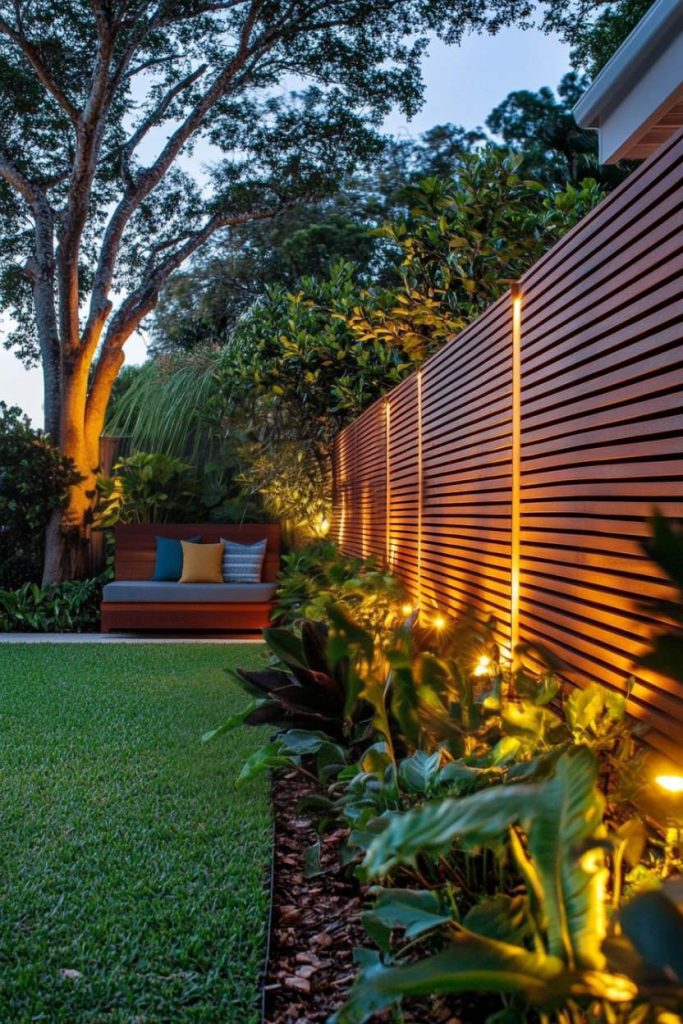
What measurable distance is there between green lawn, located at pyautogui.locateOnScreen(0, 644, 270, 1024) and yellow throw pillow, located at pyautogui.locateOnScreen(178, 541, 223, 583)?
4071 millimetres

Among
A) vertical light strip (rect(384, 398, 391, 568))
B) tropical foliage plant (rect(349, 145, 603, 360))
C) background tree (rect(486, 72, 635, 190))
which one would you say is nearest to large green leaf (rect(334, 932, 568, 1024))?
tropical foliage plant (rect(349, 145, 603, 360))

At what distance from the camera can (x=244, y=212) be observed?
465 inches

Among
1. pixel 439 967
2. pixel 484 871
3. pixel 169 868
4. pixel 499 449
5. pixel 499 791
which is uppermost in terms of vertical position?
pixel 499 449

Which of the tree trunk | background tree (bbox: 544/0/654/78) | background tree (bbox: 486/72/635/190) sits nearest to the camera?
the tree trunk

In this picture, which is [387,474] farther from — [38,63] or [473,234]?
[38,63]

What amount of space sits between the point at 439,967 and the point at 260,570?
8.64m

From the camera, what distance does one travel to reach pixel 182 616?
8.71 meters

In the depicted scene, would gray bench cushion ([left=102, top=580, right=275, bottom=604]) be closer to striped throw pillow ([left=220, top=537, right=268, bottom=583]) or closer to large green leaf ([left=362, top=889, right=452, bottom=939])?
striped throw pillow ([left=220, top=537, right=268, bottom=583])

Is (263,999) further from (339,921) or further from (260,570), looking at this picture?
(260,570)

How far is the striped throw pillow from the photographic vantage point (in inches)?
367

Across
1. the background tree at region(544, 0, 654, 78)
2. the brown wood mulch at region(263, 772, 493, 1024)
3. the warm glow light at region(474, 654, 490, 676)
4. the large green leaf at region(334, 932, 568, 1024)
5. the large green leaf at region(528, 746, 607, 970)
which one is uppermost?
the background tree at region(544, 0, 654, 78)

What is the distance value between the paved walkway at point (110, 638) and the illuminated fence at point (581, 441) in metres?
4.44

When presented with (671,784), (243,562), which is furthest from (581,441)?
(243,562)

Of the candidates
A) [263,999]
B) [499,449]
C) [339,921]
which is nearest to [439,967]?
[263,999]
